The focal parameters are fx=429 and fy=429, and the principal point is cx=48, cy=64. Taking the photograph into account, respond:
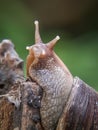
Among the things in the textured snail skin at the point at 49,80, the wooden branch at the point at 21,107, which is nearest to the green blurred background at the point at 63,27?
the textured snail skin at the point at 49,80

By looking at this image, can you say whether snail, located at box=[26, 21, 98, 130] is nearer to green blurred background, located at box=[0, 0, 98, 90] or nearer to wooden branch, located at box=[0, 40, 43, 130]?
wooden branch, located at box=[0, 40, 43, 130]

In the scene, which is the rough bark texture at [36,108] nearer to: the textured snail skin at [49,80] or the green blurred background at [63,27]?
the textured snail skin at [49,80]

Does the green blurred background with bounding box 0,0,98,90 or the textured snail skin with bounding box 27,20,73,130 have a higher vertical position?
the green blurred background with bounding box 0,0,98,90

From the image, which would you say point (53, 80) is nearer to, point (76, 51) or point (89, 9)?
point (76, 51)

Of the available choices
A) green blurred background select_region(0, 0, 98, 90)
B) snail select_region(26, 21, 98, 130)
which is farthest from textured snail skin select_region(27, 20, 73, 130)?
green blurred background select_region(0, 0, 98, 90)

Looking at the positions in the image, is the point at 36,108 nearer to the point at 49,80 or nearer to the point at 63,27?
the point at 49,80

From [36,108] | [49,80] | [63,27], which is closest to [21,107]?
[36,108]
